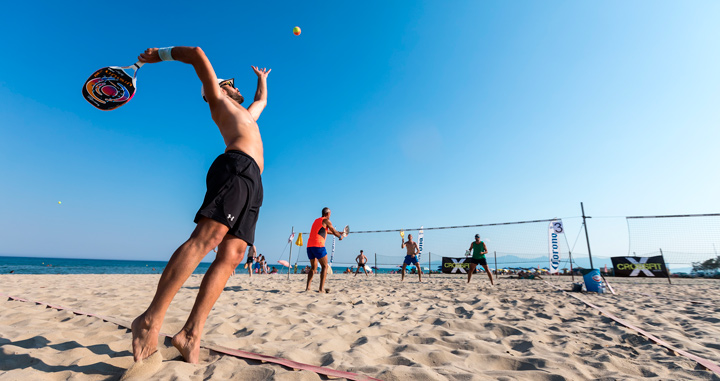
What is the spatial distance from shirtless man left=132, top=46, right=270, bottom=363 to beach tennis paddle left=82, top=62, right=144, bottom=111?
354mm

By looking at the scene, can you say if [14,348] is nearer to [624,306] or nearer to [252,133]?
[252,133]

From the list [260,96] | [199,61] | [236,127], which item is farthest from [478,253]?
[199,61]

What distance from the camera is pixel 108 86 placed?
2193 millimetres

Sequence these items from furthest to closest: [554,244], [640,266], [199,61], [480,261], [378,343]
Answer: [554,244]
[640,266]
[480,261]
[378,343]
[199,61]

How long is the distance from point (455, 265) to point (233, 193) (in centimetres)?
1521

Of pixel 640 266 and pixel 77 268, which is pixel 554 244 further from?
pixel 77 268

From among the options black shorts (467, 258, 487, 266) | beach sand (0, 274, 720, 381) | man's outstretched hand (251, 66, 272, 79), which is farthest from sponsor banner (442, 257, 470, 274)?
man's outstretched hand (251, 66, 272, 79)

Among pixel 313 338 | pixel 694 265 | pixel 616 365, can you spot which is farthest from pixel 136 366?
pixel 694 265

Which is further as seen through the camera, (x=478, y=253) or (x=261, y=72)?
(x=478, y=253)

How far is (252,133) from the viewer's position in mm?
1933

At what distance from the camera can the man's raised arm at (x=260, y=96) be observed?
2238 millimetres

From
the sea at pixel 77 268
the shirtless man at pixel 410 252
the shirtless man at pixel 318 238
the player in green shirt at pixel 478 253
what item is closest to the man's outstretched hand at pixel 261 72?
the shirtless man at pixel 318 238

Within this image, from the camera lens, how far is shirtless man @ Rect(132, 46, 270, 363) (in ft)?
4.64

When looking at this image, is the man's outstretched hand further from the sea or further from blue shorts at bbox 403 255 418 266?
the sea
